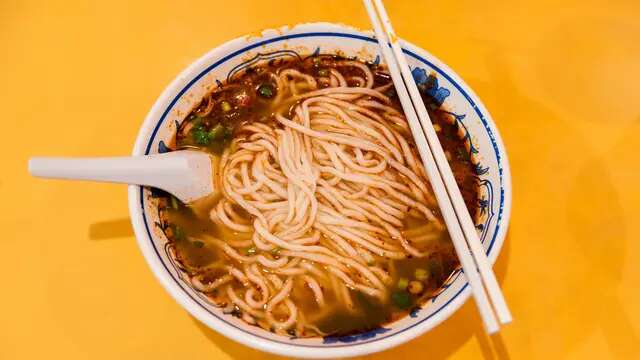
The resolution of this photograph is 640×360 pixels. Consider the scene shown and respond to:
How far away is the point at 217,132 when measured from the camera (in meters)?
1.63

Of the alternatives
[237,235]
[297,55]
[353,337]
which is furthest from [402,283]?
[297,55]

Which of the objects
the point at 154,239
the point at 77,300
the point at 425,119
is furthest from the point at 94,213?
the point at 425,119

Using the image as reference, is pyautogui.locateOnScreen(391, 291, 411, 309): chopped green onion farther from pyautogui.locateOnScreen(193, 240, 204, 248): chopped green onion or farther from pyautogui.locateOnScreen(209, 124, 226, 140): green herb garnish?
pyautogui.locateOnScreen(209, 124, 226, 140): green herb garnish

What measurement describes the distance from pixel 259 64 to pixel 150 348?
93 centimetres

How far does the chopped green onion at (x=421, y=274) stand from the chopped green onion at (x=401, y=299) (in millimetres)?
60

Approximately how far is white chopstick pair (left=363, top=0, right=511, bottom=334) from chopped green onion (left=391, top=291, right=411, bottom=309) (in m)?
0.27

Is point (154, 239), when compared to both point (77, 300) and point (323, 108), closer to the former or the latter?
point (77, 300)

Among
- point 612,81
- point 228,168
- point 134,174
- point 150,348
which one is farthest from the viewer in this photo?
point 612,81

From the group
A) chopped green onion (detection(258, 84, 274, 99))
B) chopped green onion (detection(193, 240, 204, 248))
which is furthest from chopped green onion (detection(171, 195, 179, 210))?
chopped green onion (detection(258, 84, 274, 99))

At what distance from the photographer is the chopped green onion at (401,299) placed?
53.9 inches

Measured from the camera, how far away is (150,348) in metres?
1.45

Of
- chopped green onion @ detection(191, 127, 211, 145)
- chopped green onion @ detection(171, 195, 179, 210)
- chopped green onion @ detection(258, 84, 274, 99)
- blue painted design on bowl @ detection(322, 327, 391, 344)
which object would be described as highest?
chopped green onion @ detection(258, 84, 274, 99)

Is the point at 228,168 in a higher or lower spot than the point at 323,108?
lower

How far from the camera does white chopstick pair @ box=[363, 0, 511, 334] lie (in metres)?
1.06
